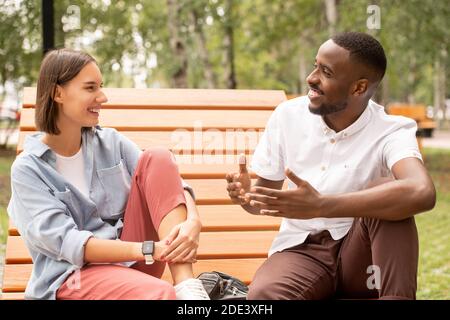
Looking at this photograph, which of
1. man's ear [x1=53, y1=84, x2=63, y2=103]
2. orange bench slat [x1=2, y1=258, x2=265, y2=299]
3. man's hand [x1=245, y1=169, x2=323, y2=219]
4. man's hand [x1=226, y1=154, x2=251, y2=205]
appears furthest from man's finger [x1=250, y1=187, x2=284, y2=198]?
orange bench slat [x1=2, y1=258, x2=265, y2=299]

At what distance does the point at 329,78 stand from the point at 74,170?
100 cm

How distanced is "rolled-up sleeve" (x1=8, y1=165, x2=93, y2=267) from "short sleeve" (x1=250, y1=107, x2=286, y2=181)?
739 mm

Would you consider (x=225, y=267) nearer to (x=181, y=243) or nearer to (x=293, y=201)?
(x=181, y=243)

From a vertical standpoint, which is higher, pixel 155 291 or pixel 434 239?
pixel 155 291

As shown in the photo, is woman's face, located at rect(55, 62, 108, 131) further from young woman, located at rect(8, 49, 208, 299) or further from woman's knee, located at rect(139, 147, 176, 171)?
woman's knee, located at rect(139, 147, 176, 171)

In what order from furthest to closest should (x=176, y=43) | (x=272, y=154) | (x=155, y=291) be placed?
(x=176, y=43) < (x=272, y=154) < (x=155, y=291)

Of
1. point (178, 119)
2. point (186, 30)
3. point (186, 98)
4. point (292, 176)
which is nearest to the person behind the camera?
point (292, 176)

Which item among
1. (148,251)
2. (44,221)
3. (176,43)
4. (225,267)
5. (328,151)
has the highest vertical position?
(176,43)

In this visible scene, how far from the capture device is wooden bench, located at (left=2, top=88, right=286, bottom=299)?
324 centimetres

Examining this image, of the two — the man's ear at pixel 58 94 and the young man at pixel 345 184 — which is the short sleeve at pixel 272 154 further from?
the man's ear at pixel 58 94

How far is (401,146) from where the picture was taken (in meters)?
2.37

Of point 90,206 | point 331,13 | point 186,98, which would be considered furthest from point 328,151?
point 331,13

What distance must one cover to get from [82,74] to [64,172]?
1.21 ft
